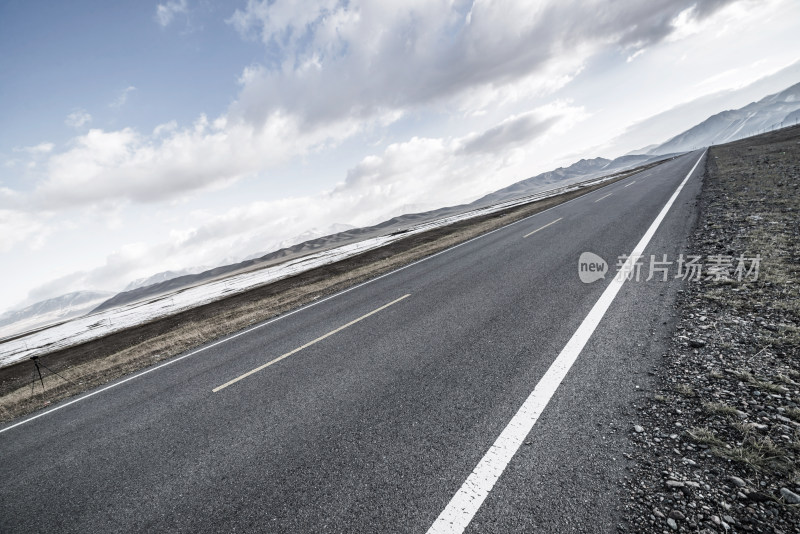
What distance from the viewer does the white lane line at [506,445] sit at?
2465mm

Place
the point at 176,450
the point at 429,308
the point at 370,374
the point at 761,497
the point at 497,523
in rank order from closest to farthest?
1. the point at 761,497
2. the point at 497,523
3. the point at 176,450
4. the point at 370,374
5. the point at 429,308

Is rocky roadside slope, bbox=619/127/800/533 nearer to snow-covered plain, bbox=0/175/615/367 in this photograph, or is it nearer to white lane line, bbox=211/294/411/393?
white lane line, bbox=211/294/411/393

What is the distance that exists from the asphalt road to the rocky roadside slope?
0.21 metres

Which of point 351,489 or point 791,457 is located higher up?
point 351,489

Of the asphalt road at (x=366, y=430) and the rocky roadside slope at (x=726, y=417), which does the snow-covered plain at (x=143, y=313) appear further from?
the rocky roadside slope at (x=726, y=417)

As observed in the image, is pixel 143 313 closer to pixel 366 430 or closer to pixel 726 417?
pixel 366 430

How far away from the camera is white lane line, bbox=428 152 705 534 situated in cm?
246

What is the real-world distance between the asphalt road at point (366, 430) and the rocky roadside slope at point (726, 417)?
0.69ft

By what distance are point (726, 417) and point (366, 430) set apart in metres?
3.44

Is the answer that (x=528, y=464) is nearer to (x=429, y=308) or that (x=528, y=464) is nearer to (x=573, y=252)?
(x=429, y=308)

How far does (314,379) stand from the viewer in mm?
5121

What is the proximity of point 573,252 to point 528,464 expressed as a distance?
7676 mm

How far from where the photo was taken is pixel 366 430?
3.66 m

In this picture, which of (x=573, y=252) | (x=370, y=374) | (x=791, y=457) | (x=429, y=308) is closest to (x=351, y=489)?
(x=370, y=374)
